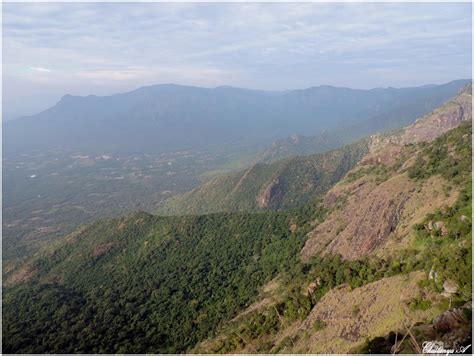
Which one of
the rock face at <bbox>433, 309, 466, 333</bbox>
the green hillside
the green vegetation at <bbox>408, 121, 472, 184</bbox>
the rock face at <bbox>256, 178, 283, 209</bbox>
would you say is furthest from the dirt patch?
the rock face at <bbox>256, 178, 283, 209</bbox>

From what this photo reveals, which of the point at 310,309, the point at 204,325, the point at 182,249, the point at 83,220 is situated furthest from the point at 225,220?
the point at 83,220

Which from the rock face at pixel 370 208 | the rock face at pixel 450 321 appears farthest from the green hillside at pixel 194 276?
the rock face at pixel 450 321

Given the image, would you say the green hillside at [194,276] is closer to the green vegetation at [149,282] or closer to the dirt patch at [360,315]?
the green vegetation at [149,282]

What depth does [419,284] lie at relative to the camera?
97.8 feet

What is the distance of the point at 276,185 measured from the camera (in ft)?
409

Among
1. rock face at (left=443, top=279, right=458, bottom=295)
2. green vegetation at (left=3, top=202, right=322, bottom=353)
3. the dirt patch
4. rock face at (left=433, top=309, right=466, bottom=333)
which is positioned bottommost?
green vegetation at (left=3, top=202, right=322, bottom=353)

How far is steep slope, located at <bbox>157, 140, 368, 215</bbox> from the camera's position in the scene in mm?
121750

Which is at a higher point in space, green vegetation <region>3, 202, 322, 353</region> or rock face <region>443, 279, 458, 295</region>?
rock face <region>443, 279, 458, 295</region>

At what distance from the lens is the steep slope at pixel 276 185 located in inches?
4793

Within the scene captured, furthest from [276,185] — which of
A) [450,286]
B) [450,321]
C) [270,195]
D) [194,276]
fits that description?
[450,321]

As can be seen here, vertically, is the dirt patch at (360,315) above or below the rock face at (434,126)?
below

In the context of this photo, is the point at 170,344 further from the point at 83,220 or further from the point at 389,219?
the point at 83,220

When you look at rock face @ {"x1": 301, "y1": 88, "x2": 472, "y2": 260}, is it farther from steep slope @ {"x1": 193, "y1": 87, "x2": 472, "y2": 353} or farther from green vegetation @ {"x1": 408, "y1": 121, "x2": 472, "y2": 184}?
green vegetation @ {"x1": 408, "y1": 121, "x2": 472, "y2": 184}

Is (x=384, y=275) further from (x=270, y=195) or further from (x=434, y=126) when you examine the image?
(x=434, y=126)
